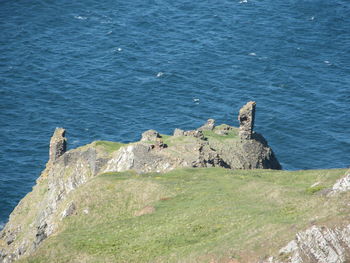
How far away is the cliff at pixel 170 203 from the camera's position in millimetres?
69188

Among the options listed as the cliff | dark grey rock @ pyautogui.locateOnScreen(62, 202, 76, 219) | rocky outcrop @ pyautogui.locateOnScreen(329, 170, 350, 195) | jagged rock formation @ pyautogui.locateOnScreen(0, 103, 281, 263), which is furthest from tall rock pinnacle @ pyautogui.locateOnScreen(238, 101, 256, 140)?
rocky outcrop @ pyautogui.locateOnScreen(329, 170, 350, 195)

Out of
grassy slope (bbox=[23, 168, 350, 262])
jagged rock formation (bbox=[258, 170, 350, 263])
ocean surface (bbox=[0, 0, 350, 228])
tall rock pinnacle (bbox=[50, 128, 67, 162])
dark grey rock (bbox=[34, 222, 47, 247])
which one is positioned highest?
jagged rock formation (bbox=[258, 170, 350, 263])

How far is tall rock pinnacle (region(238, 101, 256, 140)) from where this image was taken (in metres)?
110

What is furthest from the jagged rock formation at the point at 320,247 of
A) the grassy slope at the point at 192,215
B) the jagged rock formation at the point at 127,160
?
the jagged rock formation at the point at 127,160

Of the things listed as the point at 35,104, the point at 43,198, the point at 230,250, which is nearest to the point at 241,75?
the point at 35,104

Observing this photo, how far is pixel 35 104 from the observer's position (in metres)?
176

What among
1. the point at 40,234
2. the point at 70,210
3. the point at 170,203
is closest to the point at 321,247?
the point at 170,203

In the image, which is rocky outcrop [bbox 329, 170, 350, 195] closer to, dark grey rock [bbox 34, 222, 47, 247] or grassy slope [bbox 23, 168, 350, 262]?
grassy slope [bbox 23, 168, 350, 262]

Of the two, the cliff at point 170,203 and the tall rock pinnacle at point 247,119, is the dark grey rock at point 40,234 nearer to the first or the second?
the cliff at point 170,203

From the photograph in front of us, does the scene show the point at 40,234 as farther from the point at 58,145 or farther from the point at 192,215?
the point at 192,215

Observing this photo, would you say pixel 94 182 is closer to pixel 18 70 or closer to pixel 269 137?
pixel 269 137

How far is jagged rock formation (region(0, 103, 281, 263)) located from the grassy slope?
19.1 ft

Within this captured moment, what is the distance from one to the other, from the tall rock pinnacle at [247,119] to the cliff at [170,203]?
0.17 metres

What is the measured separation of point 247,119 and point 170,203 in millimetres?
29377
